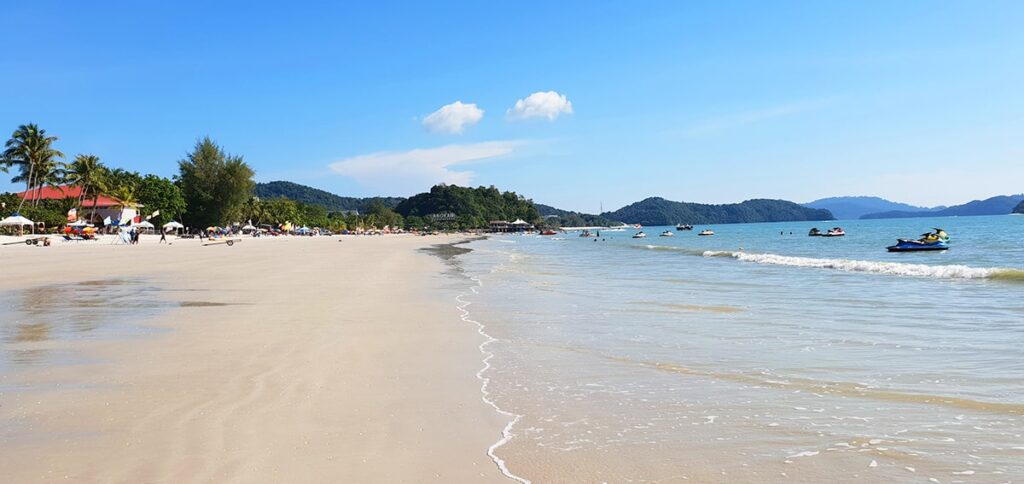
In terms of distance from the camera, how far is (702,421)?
5.08 m

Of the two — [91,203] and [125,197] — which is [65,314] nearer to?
[125,197]

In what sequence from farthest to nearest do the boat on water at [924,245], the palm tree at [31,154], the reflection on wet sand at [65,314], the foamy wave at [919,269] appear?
the palm tree at [31,154], the boat on water at [924,245], the foamy wave at [919,269], the reflection on wet sand at [65,314]

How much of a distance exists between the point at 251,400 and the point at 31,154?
8146 centimetres

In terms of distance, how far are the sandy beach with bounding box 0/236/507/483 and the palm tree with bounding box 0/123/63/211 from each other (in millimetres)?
72604

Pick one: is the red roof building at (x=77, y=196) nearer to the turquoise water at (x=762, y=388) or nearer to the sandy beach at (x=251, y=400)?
the sandy beach at (x=251, y=400)

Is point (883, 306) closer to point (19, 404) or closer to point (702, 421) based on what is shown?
point (702, 421)

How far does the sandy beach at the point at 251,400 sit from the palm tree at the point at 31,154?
238 feet

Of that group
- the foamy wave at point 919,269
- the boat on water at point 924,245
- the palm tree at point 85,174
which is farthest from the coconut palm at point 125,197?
the boat on water at point 924,245

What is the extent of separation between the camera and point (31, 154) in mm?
69688

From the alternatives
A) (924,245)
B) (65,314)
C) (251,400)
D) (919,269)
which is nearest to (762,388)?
(251,400)

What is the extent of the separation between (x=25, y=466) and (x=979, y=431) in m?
6.41

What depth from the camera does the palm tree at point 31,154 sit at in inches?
2739

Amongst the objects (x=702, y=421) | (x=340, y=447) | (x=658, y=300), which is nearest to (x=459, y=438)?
(x=340, y=447)

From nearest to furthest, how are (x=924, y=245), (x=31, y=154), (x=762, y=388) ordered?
(x=762, y=388), (x=924, y=245), (x=31, y=154)
